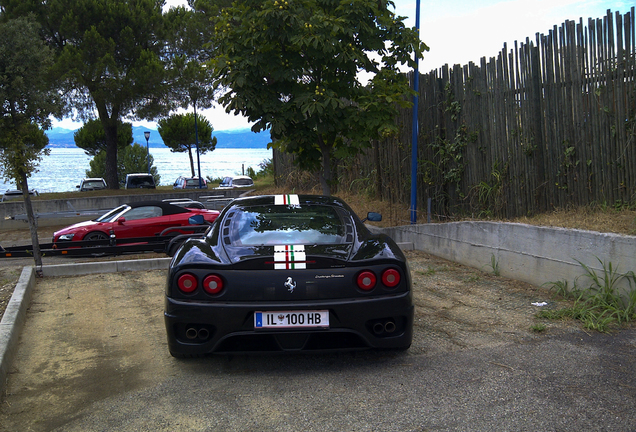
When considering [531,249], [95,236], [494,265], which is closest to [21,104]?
[95,236]

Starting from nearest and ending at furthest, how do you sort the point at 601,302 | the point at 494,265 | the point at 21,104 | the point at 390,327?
the point at 390,327
the point at 601,302
the point at 494,265
the point at 21,104

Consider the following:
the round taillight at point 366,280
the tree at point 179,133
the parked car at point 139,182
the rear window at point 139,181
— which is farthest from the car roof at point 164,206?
the tree at point 179,133

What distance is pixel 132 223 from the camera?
11.6 meters

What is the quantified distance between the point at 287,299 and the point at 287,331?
0.22 metres

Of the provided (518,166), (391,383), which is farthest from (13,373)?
(518,166)

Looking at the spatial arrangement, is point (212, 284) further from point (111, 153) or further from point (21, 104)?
point (111, 153)

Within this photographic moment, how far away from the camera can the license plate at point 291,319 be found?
3.80 metres

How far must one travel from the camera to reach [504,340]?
15.3 feet

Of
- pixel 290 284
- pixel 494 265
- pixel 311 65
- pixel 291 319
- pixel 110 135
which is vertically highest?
pixel 110 135

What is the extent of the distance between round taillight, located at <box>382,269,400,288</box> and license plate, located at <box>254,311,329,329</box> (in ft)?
1.64

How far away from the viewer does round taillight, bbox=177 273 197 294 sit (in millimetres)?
3918

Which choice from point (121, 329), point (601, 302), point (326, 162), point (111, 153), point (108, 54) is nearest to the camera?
point (121, 329)

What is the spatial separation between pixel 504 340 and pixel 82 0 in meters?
27.7

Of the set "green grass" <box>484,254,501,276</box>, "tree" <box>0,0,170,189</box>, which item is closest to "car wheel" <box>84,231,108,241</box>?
"green grass" <box>484,254,501,276</box>
